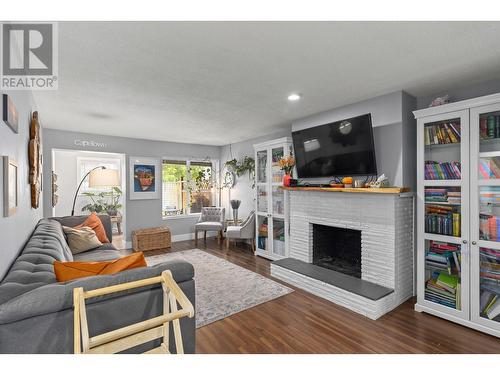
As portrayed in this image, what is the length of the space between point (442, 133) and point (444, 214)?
855 millimetres

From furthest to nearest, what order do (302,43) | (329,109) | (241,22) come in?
(329,109) < (302,43) < (241,22)

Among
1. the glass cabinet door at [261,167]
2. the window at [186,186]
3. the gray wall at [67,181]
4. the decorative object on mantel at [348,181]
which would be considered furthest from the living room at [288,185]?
the gray wall at [67,181]

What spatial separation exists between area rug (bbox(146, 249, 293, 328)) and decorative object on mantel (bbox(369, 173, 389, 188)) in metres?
1.69

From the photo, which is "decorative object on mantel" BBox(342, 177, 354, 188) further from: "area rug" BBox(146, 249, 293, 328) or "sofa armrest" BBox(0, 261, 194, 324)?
"sofa armrest" BBox(0, 261, 194, 324)

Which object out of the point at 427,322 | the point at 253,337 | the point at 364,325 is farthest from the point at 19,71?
the point at 427,322

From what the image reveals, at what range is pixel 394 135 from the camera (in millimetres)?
2967

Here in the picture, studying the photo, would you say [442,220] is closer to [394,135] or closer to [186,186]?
[394,135]

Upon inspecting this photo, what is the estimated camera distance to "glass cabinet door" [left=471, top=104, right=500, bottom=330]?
229 centimetres

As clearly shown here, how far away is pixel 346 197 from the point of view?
326 cm

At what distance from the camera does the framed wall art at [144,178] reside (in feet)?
18.0

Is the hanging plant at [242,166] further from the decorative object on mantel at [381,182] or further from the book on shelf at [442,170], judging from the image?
the book on shelf at [442,170]

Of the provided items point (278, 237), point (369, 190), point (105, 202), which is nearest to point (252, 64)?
point (369, 190)
